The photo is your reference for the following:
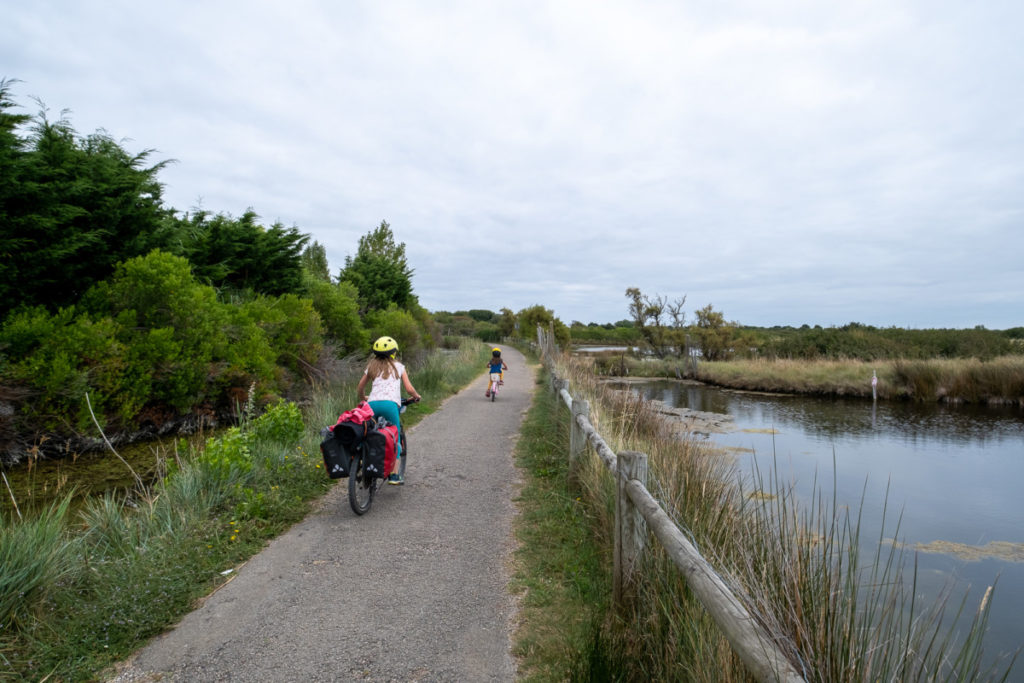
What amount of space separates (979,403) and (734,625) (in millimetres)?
24977

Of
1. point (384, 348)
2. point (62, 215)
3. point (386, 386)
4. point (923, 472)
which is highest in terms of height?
point (62, 215)

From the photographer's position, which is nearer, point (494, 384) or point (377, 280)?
point (494, 384)

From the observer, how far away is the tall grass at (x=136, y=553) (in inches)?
131

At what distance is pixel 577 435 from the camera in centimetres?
654

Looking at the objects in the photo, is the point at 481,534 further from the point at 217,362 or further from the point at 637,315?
the point at 637,315

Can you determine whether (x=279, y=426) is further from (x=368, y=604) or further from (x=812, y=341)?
(x=812, y=341)

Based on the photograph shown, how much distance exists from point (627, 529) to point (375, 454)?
2.83 m

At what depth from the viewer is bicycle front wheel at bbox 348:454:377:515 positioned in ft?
18.0

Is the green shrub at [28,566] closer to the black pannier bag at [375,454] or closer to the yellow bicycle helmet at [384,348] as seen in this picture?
the black pannier bag at [375,454]

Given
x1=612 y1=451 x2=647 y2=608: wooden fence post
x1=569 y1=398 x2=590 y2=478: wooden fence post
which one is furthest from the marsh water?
x1=569 y1=398 x2=590 y2=478: wooden fence post

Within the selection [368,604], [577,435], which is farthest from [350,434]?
[577,435]

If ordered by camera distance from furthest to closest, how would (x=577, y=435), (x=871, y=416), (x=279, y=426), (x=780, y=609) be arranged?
(x=871, y=416) < (x=279, y=426) < (x=577, y=435) < (x=780, y=609)

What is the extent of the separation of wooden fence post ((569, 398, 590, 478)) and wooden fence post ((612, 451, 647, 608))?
8.78 ft

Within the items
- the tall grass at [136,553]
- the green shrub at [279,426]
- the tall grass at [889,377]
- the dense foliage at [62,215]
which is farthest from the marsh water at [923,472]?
the dense foliage at [62,215]
